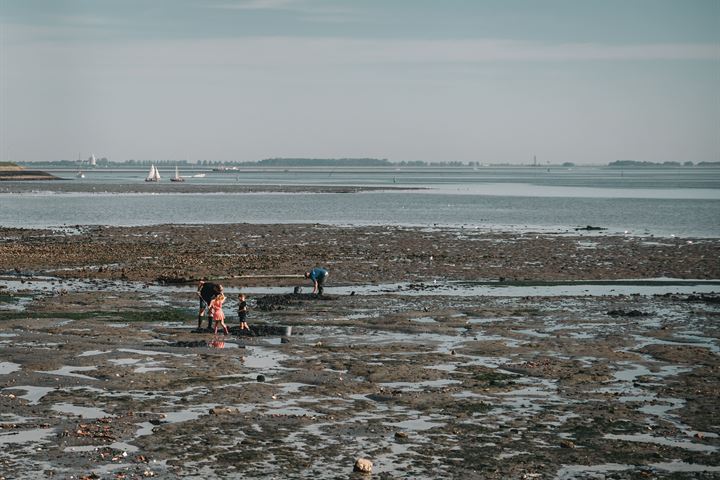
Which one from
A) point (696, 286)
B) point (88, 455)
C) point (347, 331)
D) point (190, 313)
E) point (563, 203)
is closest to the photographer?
point (88, 455)

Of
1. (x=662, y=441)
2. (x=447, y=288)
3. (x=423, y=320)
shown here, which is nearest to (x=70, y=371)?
(x=423, y=320)

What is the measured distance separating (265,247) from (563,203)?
263ft

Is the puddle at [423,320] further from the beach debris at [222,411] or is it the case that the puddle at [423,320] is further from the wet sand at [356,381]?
the beach debris at [222,411]

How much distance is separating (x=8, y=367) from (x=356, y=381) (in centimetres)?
850

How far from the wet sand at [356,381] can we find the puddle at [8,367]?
0.31 feet

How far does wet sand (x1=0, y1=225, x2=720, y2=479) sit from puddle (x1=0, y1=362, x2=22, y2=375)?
95mm

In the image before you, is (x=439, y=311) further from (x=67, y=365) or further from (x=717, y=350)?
(x=67, y=365)

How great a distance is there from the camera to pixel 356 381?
79.0ft

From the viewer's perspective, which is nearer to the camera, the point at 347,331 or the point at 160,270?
the point at 347,331

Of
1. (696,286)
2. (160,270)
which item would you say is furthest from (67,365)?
(696,286)

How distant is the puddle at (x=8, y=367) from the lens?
966 inches

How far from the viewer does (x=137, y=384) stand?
23.4 m

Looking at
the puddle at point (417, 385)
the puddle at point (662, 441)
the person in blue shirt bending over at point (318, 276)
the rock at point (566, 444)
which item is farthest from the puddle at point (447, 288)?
the rock at point (566, 444)

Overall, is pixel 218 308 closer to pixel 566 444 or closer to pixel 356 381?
pixel 356 381
